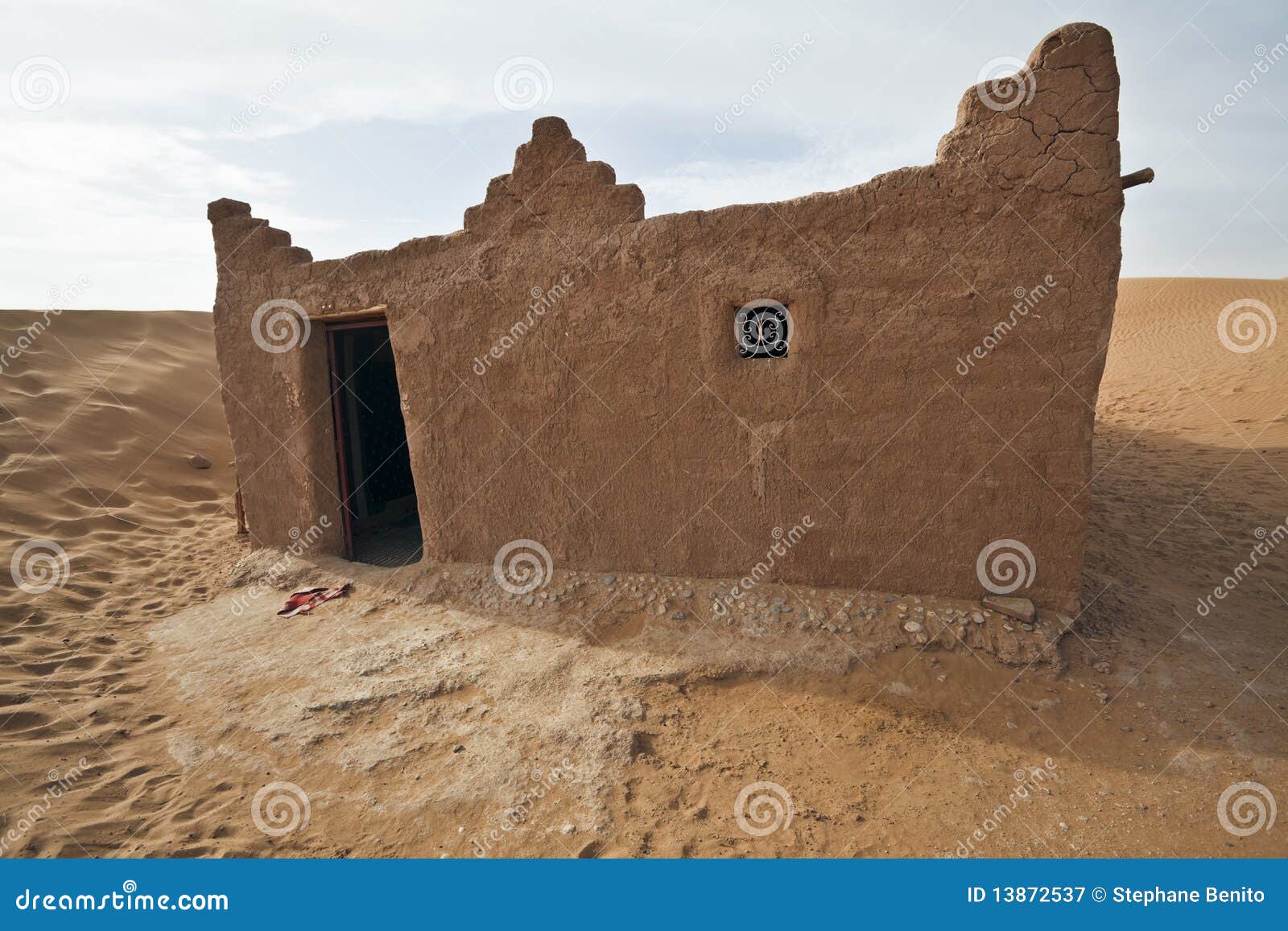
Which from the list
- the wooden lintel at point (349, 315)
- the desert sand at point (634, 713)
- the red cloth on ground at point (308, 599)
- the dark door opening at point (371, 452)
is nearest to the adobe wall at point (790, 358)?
the wooden lintel at point (349, 315)

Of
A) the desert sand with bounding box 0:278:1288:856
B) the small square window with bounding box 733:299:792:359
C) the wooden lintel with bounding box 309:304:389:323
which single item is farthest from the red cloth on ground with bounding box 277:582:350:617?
the small square window with bounding box 733:299:792:359

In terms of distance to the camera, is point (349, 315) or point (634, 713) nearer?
point (634, 713)

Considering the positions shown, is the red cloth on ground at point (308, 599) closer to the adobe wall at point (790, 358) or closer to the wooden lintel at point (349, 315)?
the adobe wall at point (790, 358)

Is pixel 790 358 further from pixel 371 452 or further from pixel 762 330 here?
pixel 371 452

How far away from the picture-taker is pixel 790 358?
3.94 meters

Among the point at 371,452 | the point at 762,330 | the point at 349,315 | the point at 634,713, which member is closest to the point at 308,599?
the point at 349,315

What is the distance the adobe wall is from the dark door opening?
3.54ft

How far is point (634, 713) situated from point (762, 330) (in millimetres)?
2435

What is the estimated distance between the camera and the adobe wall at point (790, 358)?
345 centimetres

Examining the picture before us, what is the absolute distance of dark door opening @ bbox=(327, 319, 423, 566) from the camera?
5.90 meters

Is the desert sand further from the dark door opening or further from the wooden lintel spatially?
the wooden lintel

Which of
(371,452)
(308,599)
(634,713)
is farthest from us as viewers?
(371,452)

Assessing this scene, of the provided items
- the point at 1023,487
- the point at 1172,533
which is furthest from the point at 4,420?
the point at 1172,533

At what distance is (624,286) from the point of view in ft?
14.0
